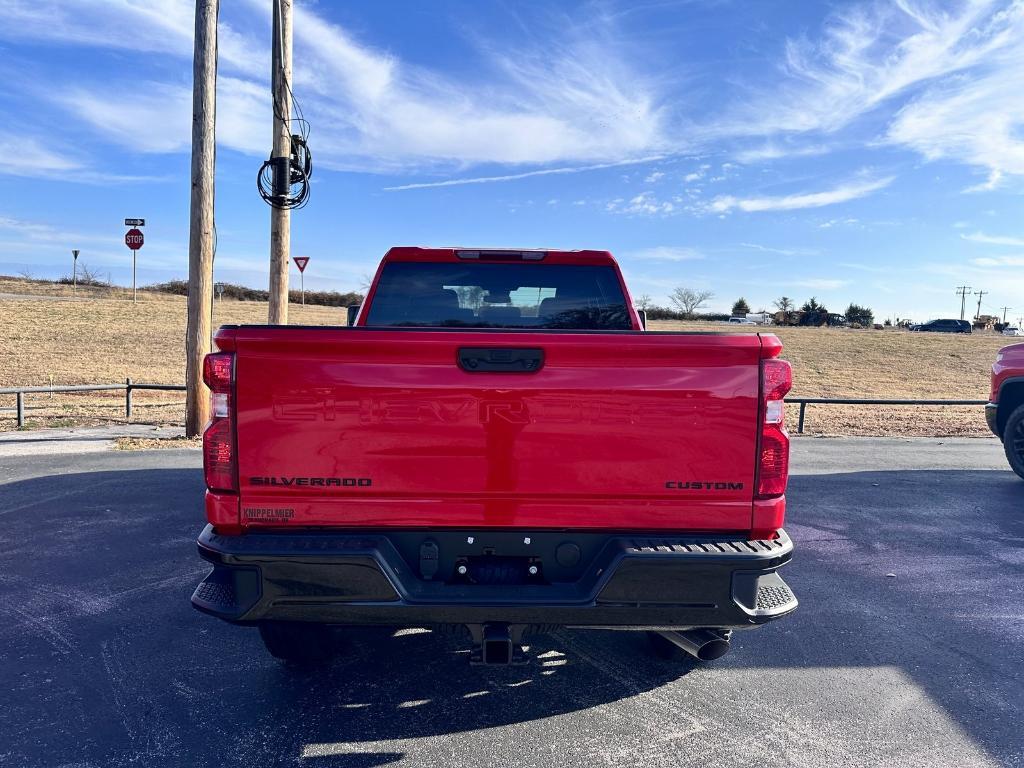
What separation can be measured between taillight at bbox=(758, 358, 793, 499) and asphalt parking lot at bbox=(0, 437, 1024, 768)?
111 centimetres

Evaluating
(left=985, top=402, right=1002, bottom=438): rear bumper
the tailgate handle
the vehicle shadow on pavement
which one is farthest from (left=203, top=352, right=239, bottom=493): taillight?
(left=985, top=402, right=1002, bottom=438): rear bumper

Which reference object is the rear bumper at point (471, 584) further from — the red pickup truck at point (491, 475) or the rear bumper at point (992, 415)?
Answer: the rear bumper at point (992, 415)

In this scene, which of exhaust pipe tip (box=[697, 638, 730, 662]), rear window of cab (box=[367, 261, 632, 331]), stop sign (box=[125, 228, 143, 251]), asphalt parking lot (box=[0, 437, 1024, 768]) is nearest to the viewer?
asphalt parking lot (box=[0, 437, 1024, 768])

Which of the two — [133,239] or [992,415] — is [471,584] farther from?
[133,239]

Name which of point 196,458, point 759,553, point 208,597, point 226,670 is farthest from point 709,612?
point 196,458

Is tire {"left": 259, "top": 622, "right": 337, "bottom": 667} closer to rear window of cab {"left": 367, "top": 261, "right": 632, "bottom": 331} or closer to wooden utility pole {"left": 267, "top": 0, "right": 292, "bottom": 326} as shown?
rear window of cab {"left": 367, "top": 261, "right": 632, "bottom": 331}

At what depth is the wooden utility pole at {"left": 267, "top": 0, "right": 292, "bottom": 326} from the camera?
9.95 meters

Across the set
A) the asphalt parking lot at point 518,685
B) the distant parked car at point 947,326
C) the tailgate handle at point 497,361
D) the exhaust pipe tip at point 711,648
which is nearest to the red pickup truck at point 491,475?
the tailgate handle at point 497,361

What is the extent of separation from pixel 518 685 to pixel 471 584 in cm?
97

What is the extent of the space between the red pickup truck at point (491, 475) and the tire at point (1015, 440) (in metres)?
6.99

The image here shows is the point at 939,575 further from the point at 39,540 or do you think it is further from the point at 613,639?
the point at 39,540

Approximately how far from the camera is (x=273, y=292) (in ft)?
32.7

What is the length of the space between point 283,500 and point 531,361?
41.6 inches

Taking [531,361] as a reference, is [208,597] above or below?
below
